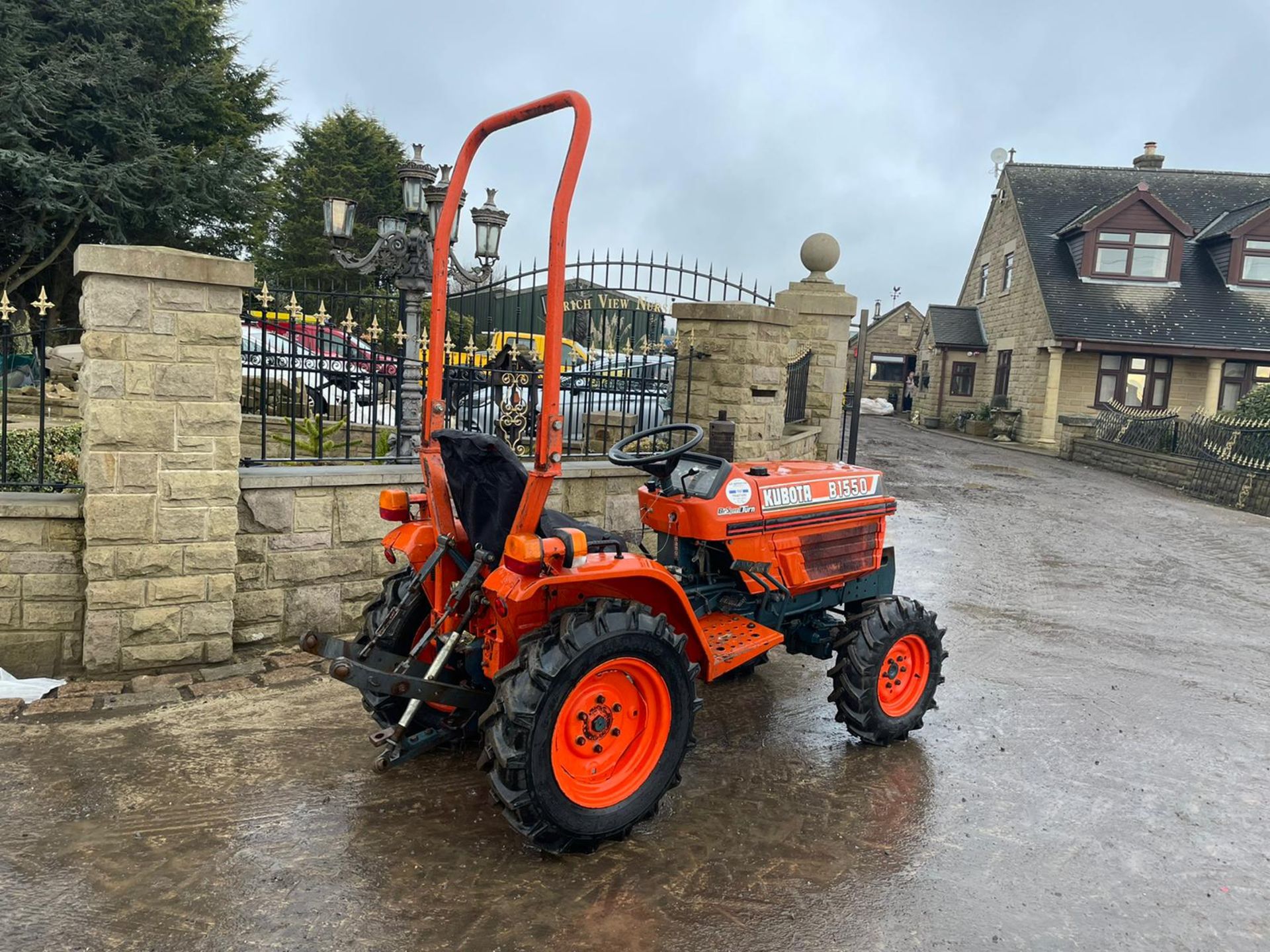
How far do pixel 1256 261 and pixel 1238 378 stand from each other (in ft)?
10.1

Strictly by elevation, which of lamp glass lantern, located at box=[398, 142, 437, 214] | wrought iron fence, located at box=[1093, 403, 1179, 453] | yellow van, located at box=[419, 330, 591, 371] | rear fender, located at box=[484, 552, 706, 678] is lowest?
rear fender, located at box=[484, 552, 706, 678]

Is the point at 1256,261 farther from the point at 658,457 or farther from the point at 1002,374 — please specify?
the point at 658,457

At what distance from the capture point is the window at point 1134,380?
2177 cm

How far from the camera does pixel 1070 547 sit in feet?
29.4

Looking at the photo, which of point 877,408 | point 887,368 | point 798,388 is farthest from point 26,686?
point 887,368

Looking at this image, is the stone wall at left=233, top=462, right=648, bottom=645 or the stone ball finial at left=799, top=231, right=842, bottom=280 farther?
the stone ball finial at left=799, top=231, right=842, bottom=280

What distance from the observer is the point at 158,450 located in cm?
428

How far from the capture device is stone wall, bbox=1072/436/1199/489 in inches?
552

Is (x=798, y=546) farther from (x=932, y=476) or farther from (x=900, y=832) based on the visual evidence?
(x=932, y=476)

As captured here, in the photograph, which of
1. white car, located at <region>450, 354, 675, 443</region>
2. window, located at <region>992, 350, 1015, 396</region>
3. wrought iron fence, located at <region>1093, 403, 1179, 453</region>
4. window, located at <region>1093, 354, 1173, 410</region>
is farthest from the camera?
window, located at <region>992, 350, 1015, 396</region>

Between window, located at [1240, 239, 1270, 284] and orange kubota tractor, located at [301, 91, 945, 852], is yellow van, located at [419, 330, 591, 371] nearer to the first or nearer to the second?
orange kubota tractor, located at [301, 91, 945, 852]

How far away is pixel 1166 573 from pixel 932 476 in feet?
19.8

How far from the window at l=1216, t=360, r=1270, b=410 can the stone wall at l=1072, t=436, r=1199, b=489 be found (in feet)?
19.5

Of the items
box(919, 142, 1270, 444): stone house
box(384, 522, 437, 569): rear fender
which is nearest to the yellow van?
box(384, 522, 437, 569): rear fender
